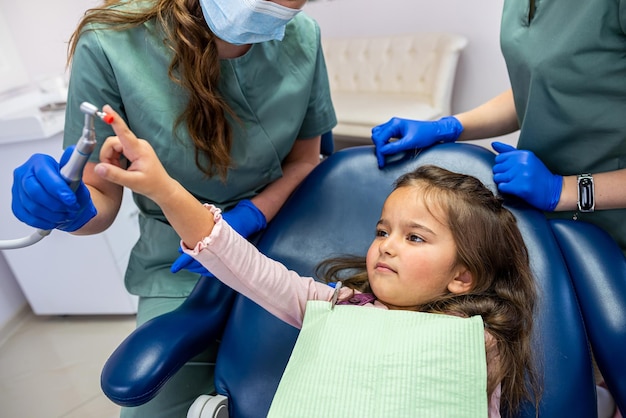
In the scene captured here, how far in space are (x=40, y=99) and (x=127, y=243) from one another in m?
0.79

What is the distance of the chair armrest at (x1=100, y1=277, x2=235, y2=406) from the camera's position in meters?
0.89

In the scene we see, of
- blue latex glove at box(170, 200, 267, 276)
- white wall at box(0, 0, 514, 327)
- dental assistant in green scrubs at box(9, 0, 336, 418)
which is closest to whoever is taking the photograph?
dental assistant in green scrubs at box(9, 0, 336, 418)

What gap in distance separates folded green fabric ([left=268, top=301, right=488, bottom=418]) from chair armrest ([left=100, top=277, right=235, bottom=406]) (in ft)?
0.78

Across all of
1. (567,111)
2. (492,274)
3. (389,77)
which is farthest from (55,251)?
(389,77)

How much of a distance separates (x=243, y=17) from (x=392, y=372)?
66 cm

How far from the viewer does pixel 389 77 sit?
3229 millimetres

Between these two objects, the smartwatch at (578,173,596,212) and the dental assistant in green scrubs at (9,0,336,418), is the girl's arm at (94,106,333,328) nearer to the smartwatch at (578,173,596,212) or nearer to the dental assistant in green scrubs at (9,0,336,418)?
the dental assistant in green scrubs at (9,0,336,418)

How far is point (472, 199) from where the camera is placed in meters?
1.00

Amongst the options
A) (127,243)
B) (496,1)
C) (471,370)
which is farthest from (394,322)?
(496,1)

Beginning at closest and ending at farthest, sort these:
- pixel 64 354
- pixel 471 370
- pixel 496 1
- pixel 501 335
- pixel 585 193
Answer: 1. pixel 471 370
2. pixel 501 335
3. pixel 585 193
4. pixel 64 354
5. pixel 496 1

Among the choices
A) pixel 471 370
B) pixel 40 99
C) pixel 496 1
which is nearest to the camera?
pixel 471 370

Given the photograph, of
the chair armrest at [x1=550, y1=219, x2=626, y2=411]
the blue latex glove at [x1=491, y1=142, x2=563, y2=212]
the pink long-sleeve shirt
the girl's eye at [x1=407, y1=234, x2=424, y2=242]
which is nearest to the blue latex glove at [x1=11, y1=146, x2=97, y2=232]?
the pink long-sleeve shirt

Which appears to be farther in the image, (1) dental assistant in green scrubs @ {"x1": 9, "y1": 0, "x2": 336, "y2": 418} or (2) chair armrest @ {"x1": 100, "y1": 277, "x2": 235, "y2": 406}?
(1) dental assistant in green scrubs @ {"x1": 9, "y1": 0, "x2": 336, "y2": 418}

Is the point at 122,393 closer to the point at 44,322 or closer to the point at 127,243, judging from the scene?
the point at 127,243
